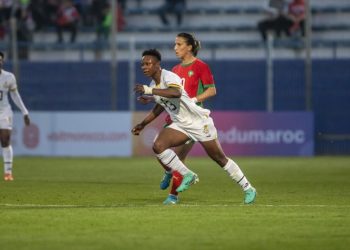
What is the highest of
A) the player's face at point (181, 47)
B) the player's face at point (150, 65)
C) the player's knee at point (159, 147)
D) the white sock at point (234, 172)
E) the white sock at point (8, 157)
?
the player's face at point (181, 47)

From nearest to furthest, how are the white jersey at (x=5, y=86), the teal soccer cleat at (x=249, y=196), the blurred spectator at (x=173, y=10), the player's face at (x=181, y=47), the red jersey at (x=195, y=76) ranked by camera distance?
the teal soccer cleat at (x=249, y=196), the player's face at (x=181, y=47), the red jersey at (x=195, y=76), the white jersey at (x=5, y=86), the blurred spectator at (x=173, y=10)

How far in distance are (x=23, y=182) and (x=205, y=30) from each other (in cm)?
1594

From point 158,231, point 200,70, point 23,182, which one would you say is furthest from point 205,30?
point 158,231

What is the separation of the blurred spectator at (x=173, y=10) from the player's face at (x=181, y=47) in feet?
66.8

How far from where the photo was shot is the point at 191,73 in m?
15.1

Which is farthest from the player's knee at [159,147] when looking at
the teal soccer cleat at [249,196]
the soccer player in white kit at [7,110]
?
the soccer player in white kit at [7,110]

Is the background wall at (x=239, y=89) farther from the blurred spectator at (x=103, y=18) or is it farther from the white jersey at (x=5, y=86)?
the white jersey at (x=5, y=86)

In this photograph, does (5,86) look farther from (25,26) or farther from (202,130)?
(25,26)

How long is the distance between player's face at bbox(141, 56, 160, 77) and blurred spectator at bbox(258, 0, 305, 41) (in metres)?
19.1

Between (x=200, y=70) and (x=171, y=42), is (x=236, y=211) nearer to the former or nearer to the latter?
(x=200, y=70)

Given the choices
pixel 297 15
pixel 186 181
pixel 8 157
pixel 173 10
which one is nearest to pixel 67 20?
pixel 173 10

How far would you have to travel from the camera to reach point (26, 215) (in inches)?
486

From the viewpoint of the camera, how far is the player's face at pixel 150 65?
45.1 feet

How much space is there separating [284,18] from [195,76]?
58.9ft
